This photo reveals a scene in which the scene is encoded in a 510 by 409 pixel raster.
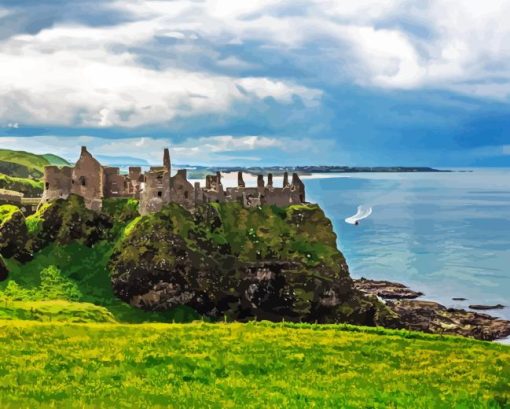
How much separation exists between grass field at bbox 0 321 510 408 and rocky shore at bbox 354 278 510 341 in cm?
6580

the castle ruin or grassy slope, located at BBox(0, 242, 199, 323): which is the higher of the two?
the castle ruin

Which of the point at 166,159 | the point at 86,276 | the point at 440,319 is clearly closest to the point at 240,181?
the point at 166,159

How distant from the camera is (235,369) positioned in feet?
105

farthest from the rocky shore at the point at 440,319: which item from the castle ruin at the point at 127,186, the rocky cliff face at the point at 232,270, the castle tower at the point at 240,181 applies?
the castle tower at the point at 240,181

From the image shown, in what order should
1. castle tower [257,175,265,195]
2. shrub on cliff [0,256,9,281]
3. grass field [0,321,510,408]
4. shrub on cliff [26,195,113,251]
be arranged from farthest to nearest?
1. castle tower [257,175,265,195]
2. shrub on cliff [26,195,113,251]
3. shrub on cliff [0,256,9,281]
4. grass field [0,321,510,408]

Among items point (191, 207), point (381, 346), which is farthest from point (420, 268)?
point (381, 346)

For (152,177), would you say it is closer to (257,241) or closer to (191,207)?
(191,207)

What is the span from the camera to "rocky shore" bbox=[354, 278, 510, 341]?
109m

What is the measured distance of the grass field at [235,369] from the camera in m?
25.5

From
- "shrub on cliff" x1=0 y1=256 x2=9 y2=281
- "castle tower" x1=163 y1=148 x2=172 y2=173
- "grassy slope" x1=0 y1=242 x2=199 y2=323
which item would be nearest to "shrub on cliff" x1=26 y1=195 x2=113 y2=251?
"grassy slope" x1=0 y1=242 x2=199 y2=323

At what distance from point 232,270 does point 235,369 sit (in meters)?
77.4

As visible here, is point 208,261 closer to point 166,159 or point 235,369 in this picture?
point 166,159

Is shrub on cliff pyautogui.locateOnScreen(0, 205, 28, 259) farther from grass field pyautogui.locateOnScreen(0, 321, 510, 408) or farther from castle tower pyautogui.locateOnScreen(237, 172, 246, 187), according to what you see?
grass field pyautogui.locateOnScreen(0, 321, 510, 408)

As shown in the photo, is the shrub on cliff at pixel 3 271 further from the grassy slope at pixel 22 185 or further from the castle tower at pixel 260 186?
the castle tower at pixel 260 186
